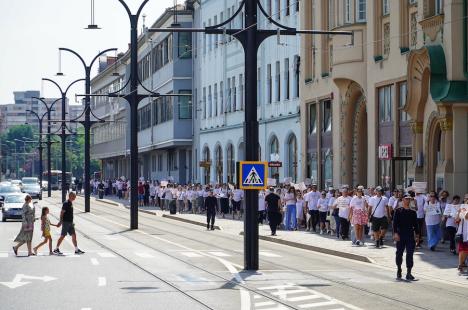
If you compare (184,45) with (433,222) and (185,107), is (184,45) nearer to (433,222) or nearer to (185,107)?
(185,107)

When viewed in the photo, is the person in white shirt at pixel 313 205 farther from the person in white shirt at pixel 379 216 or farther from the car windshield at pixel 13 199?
the car windshield at pixel 13 199

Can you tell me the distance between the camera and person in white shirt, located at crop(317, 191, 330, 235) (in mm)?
42031

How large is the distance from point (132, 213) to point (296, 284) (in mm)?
26489

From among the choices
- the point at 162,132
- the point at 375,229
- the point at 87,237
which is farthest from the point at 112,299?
the point at 162,132

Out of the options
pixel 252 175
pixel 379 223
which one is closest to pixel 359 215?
pixel 379 223

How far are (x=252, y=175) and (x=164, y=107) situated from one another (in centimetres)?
6517

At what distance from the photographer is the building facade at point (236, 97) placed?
59.9m

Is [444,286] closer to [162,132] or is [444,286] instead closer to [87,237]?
[87,237]

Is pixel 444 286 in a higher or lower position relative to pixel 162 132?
lower

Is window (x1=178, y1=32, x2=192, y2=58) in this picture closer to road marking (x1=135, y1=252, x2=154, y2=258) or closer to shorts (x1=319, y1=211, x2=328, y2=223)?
shorts (x1=319, y1=211, x2=328, y2=223)

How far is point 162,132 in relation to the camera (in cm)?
9125

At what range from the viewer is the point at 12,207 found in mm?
58312

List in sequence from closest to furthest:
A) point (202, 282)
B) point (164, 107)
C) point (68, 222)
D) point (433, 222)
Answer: point (202, 282), point (433, 222), point (68, 222), point (164, 107)

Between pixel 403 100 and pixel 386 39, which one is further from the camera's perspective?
pixel 386 39
